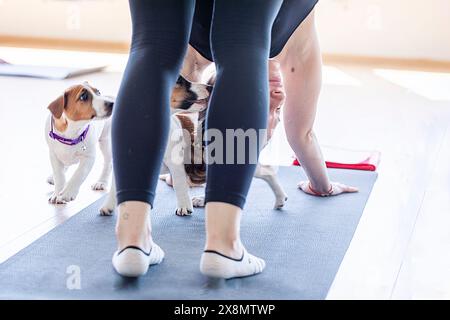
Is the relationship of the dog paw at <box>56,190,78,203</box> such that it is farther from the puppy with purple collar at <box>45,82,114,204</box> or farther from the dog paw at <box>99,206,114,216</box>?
the dog paw at <box>99,206,114,216</box>

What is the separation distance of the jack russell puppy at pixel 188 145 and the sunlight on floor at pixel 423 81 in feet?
5.79

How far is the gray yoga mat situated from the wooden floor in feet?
0.14

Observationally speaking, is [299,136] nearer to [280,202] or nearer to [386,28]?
[280,202]

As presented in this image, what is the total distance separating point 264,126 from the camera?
1.28 meters

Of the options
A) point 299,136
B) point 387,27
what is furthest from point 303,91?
point 387,27

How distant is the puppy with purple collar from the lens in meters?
1.81

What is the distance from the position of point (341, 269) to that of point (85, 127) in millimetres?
752

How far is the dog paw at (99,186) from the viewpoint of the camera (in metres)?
1.98

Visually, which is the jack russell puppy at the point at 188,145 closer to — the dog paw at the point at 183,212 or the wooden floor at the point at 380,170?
the dog paw at the point at 183,212

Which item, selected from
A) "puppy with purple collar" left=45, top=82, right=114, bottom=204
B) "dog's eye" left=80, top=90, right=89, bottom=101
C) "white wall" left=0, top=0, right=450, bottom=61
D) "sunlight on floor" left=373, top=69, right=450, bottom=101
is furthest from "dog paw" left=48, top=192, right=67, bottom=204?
"white wall" left=0, top=0, right=450, bottom=61

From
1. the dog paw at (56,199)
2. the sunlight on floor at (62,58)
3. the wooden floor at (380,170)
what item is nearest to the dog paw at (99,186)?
the wooden floor at (380,170)
